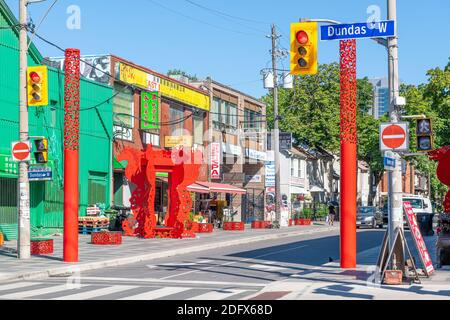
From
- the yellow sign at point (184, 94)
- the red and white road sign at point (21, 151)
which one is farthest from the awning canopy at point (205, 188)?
the red and white road sign at point (21, 151)

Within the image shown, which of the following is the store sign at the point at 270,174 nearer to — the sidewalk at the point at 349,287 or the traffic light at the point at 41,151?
the traffic light at the point at 41,151

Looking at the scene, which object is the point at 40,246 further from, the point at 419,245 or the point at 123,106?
the point at 123,106

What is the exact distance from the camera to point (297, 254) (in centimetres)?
2628

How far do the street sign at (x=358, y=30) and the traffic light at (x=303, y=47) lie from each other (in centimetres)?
74

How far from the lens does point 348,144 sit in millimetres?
19328

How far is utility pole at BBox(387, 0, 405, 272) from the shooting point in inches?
657

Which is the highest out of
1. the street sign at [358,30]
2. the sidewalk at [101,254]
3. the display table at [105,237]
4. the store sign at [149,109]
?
the store sign at [149,109]

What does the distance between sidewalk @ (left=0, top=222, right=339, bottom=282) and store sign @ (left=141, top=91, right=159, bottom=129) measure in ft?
29.7

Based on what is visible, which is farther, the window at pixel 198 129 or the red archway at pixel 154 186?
the window at pixel 198 129

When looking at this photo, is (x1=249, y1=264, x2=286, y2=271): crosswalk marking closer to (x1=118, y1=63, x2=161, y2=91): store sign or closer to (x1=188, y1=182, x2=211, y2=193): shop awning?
(x1=188, y1=182, x2=211, y2=193): shop awning

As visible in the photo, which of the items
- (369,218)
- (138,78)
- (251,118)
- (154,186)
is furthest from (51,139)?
(251,118)

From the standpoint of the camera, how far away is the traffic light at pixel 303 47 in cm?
1741

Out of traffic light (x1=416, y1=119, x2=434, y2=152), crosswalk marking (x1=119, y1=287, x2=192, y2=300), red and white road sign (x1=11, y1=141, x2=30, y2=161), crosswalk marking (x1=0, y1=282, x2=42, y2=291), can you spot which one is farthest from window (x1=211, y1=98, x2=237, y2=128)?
crosswalk marking (x1=119, y1=287, x2=192, y2=300)

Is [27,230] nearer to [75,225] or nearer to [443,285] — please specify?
[75,225]
